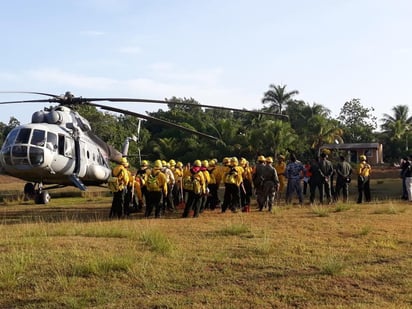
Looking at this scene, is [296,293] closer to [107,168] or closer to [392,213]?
[392,213]

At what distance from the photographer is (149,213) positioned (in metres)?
14.2

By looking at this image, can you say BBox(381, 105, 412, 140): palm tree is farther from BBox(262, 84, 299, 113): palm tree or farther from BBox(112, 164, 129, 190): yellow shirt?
BBox(112, 164, 129, 190): yellow shirt

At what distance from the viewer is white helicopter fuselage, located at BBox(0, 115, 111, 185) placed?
16.5 metres

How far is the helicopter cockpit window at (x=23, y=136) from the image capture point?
654 inches

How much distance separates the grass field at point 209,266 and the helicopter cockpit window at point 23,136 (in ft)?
18.2

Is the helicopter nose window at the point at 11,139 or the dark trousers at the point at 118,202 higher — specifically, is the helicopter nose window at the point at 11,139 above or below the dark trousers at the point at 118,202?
above

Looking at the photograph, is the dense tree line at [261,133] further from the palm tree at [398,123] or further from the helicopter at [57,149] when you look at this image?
the helicopter at [57,149]

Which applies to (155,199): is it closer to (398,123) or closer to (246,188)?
(246,188)

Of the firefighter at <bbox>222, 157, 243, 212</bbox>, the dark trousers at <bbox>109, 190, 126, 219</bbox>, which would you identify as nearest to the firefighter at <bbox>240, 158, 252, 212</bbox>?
the firefighter at <bbox>222, 157, 243, 212</bbox>

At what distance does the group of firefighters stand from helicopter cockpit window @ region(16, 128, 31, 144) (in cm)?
359

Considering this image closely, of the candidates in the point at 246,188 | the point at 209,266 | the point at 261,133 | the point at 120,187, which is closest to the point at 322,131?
the point at 261,133

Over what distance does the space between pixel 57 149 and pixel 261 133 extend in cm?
2400

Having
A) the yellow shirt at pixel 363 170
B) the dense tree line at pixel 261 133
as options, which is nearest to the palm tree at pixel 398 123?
the dense tree line at pixel 261 133

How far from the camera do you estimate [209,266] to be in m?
7.94
